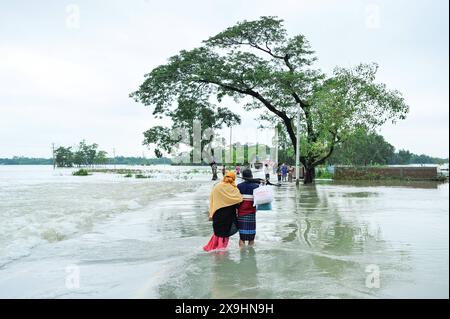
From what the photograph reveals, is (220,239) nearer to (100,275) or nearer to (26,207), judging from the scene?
(100,275)

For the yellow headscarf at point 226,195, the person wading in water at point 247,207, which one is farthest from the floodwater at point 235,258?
the yellow headscarf at point 226,195

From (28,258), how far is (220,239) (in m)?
3.73

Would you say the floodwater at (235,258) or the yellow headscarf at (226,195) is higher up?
the yellow headscarf at (226,195)

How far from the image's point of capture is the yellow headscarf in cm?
830

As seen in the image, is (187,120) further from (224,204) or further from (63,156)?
(63,156)

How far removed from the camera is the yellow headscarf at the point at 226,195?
8.30 metres

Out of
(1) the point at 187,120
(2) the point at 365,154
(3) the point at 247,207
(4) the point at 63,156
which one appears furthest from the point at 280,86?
(4) the point at 63,156

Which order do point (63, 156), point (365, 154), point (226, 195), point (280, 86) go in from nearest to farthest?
point (226, 195), point (280, 86), point (365, 154), point (63, 156)

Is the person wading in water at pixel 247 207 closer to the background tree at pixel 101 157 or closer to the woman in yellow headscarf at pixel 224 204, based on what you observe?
the woman in yellow headscarf at pixel 224 204

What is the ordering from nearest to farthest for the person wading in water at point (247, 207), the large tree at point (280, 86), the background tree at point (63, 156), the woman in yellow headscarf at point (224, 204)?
the woman in yellow headscarf at point (224, 204) → the person wading in water at point (247, 207) → the large tree at point (280, 86) → the background tree at point (63, 156)

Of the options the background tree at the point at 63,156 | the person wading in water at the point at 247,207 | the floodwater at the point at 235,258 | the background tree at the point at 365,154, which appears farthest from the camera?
the background tree at the point at 63,156

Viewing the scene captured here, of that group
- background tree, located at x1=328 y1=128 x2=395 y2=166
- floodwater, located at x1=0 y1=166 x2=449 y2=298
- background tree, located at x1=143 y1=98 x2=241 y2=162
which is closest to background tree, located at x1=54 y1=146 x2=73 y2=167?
background tree, located at x1=328 y1=128 x2=395 y2=166

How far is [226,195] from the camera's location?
327 inches
